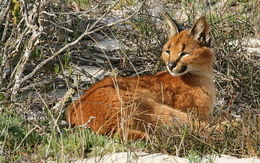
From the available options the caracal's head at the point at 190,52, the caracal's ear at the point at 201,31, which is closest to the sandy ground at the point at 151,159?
the caracal's head at the point at 190,52

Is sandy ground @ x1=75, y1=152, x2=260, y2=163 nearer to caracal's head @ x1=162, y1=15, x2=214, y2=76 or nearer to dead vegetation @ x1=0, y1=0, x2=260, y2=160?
dead vegetation @ x1=0, y1=0, x2=260, y2=160

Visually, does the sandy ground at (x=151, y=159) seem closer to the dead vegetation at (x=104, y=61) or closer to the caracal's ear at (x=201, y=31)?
the dead vegetation at (x=104, y=61)

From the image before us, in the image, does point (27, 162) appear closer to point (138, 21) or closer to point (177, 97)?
point (177, 97)

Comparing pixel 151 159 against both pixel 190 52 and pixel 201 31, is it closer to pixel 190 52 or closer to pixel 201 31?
pixel 190 52

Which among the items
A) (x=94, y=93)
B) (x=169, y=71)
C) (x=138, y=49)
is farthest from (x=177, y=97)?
(x=138, y=49)

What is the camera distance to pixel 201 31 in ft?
24.1

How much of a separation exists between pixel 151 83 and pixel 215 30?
176cm

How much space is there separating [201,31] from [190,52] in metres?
0.27

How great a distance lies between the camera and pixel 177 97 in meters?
7.26

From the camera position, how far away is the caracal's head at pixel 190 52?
283 inches

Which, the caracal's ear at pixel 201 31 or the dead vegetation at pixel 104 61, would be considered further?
the caracal's ear at pixel 201 31

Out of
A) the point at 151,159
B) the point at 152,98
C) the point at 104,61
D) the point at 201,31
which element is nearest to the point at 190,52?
the point at 201,31

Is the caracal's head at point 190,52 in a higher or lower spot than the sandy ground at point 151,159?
higher

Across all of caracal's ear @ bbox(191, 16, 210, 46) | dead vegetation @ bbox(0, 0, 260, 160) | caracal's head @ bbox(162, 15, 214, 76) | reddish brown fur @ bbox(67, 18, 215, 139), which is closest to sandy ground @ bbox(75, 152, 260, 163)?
dead vegetation @ bbox(0, 0, 260, 160)
